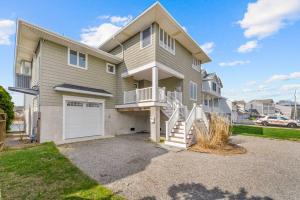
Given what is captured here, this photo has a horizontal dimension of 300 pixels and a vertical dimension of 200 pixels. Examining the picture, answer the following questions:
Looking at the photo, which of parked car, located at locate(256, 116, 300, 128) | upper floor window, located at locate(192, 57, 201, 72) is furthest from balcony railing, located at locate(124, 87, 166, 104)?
parked car, located at locate(256, 116, 300, 128)

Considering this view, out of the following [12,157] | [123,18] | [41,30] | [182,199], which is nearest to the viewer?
[182,199]

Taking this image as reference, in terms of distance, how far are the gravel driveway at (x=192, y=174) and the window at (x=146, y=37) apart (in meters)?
7.23

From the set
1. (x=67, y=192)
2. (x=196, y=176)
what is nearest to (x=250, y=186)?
(x=196, y=176)

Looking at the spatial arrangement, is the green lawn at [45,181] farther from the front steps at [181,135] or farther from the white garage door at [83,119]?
the front steps at [181,135]

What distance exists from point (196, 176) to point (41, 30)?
9989 mm

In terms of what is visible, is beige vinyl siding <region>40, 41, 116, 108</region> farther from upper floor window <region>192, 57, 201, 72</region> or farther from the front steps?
upper floor window <region>192, 57, 201, 72</region>

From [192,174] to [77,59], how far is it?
9.67 m

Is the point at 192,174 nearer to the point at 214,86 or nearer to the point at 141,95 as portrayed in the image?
the point at 141,95

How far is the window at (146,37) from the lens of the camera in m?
10.1

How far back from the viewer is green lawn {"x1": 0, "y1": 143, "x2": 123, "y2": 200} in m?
3.26

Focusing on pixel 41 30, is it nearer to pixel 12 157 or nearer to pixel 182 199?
pixel 12 157

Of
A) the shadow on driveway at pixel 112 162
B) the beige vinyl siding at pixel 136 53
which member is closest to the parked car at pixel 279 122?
the beige vinyl siding at pixel 136 53

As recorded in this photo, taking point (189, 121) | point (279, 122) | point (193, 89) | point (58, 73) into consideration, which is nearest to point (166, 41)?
point (193, 89)

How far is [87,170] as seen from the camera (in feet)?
15.6
